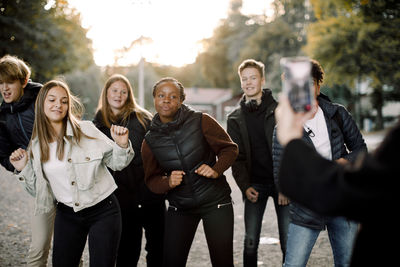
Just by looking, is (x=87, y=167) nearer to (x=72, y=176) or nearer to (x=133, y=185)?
(x=72, y=176)

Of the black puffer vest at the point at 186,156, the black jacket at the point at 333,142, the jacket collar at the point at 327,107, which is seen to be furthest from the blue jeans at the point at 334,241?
the jacket collar at the point at 327,107

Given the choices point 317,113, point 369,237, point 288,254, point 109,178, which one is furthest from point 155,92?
point 369,237

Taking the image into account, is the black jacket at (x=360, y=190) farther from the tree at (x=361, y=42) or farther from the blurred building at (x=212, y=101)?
the blurred building at (x=212, y=101)

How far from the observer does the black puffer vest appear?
10.9 feet

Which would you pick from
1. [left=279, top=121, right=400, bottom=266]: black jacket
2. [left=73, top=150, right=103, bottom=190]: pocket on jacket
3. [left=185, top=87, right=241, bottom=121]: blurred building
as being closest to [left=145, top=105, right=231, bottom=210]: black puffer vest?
[left=73, top=150, right=103, bottom=190]: pocket on jacket

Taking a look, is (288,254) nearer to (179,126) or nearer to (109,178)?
(179,126)

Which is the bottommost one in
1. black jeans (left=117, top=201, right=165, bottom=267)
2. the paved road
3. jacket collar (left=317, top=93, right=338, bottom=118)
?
the paved road

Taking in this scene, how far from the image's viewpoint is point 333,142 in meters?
3.11

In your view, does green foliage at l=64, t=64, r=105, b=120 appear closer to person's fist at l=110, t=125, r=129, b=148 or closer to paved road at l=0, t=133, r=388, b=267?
paved road at l=0, t=133, r=388, b=267

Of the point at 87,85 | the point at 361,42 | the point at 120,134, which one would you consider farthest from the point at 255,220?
the point at 87,85

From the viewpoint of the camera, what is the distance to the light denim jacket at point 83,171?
3117mm

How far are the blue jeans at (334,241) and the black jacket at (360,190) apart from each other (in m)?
1.69

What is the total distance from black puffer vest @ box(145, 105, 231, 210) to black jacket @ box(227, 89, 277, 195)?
0.57 metres

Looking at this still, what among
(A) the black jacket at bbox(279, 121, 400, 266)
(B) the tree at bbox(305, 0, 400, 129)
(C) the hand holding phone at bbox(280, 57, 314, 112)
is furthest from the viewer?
(B) the tree at bbox(305, 0, 400, 129)
